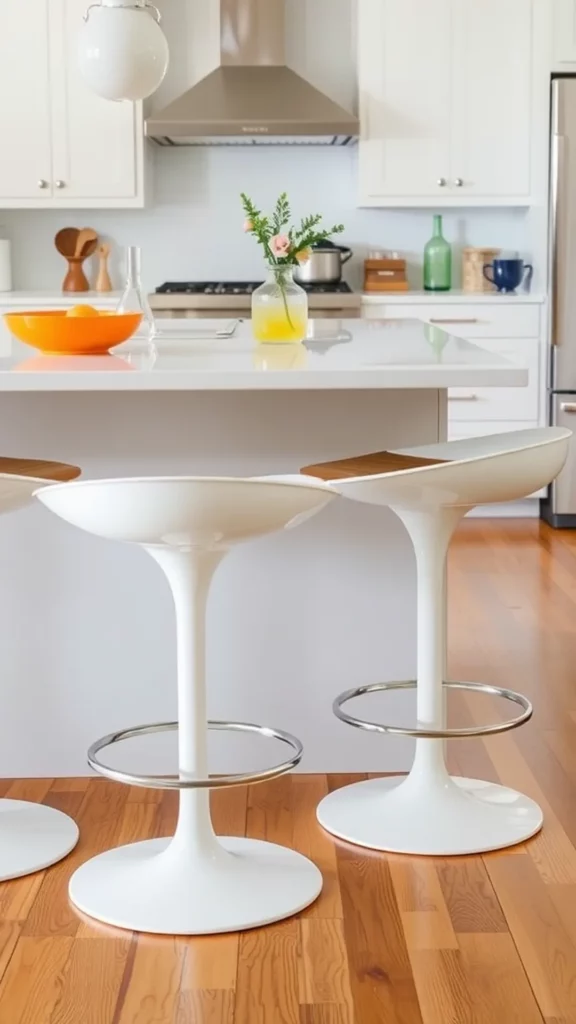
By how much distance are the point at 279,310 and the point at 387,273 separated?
3068 mm

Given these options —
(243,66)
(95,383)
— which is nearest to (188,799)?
(95,383)

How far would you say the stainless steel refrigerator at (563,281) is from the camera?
17.5 ft

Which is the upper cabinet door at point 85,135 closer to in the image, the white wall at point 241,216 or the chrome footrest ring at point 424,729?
the white wall at point 241,216

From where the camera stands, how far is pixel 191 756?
222cm

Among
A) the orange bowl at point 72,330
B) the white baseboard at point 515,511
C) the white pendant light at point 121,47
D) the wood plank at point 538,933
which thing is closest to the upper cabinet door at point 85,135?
the white baseboard at point 515,511

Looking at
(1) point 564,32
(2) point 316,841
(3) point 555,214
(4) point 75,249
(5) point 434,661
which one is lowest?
(2) point 316,841

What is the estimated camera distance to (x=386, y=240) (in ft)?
19.8

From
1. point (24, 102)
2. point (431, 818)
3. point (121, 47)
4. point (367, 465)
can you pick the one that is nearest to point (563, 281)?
point (24, 102)

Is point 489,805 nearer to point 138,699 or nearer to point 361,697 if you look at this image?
point 361,697

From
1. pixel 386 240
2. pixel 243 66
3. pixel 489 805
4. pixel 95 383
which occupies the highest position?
pixel 243 66

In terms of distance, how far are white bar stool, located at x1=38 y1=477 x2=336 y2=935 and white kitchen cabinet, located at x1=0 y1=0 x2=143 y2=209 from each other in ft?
12.0

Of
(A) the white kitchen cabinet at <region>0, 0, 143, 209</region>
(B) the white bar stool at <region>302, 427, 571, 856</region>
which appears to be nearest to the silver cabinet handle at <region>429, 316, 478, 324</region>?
(A) the white kitchen cabinet at <region>0, 0, 143, 209</region>

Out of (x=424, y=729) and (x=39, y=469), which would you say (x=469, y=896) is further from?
(x=39, y=469)

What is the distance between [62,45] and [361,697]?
3.64m
